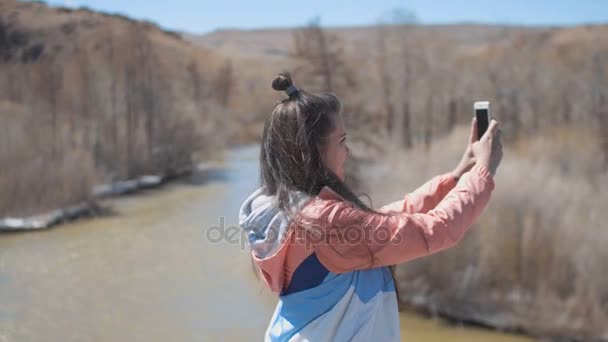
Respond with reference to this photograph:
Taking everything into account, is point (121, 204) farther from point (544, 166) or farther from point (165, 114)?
point (544, 166)

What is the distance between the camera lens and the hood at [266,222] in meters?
1.42

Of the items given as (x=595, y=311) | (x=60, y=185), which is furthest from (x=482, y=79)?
(x=595, y=311)

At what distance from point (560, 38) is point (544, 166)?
52.5 meters

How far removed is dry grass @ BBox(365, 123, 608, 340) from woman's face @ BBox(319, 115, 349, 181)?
15.8ft

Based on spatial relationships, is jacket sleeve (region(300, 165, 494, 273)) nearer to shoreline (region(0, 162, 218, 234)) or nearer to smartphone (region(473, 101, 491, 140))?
smartphone (region(473, 101, 491, 140))

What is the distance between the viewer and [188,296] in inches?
252

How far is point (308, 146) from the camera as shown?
4.66 ft

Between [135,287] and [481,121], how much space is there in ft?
18.0

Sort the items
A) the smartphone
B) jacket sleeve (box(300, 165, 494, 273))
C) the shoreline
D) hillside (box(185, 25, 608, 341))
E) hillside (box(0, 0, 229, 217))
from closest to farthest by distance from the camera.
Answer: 1. jacket sleeve (box(300, 165, 494, 273))
2. the smartphone
3. hillside (box(185, 25, 608, 341))
4. the shoreline
5. hillside (box(0, 0, 229, 217))

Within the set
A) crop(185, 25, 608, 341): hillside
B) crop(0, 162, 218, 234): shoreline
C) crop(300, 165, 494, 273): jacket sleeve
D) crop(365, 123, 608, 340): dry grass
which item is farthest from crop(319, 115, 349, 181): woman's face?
crop(0, 162, 218, 234): shoreline

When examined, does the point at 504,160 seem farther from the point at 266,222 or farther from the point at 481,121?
the point at 266,222

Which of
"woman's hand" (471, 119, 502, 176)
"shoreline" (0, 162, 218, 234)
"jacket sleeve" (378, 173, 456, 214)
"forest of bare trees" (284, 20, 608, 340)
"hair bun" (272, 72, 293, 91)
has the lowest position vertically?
"shoreline" (0, 162, 218, 234)

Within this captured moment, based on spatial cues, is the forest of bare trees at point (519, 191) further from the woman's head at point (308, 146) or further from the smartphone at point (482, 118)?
the woman's head at point (308, 146)

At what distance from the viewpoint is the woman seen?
4.49 feet
